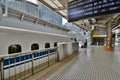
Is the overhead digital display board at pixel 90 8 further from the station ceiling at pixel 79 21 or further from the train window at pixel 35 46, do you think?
the train window at pixel 35 46

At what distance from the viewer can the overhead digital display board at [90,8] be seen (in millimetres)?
3838

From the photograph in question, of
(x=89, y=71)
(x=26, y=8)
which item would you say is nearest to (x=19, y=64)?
(x=89, y=71)

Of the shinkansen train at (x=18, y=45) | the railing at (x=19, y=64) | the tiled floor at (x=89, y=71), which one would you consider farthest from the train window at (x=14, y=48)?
the tiled floor at (x=89, y=71)

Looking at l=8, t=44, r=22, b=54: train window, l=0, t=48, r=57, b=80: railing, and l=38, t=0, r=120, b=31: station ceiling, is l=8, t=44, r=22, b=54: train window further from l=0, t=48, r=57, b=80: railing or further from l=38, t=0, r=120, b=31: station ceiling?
l=38, t=0, r=120, b=31: station ceiling

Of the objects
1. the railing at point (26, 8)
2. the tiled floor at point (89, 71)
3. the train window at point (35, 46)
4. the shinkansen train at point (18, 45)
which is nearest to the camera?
the shinkansen train at point (18, 45)

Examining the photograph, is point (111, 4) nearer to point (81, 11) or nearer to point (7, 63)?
point (81, 11)

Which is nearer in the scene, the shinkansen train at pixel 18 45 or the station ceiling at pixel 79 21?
the shinkansen train at pixel 18 45

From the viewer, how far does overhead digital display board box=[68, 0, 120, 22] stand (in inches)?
151

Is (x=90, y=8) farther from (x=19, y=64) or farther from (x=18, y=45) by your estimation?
(x=19, y=64)

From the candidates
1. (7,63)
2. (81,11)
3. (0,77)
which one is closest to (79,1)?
(81,11)

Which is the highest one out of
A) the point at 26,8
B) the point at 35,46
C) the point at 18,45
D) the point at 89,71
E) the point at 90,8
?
the point at 26,8

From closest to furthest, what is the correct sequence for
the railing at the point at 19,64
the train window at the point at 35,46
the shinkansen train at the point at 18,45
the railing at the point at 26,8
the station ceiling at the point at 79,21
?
the railing at the point at 19,64 < the shinkansen train at the point at 18,45 < the railing at the point at 26,8 < the train window at the point at 35,46 < the station ceiling at the point at 79,21

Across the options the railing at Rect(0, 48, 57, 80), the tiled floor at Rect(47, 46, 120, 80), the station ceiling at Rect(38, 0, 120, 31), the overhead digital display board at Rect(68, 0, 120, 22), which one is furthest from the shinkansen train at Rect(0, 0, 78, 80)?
the overhead digital display board at Rect(68, 0, 120, 22)

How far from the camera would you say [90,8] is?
4.34 metres
